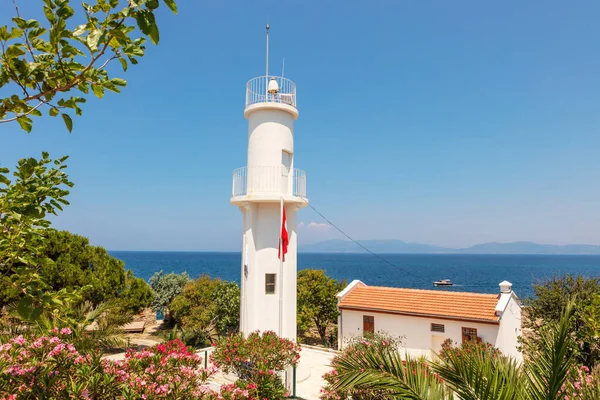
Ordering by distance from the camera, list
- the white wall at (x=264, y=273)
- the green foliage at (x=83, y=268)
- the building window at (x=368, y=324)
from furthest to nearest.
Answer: the building window at (x=368, y=324), the green foliage at (x=83, y=268), the white wall at (x=264, y=273)

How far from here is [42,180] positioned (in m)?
5.29

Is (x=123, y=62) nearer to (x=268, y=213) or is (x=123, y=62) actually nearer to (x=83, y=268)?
(x=268, y=213)

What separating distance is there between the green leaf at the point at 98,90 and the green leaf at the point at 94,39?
715 mm

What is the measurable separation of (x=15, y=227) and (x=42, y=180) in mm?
1171

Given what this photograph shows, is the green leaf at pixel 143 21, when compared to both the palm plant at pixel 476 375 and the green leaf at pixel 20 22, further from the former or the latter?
the palm plant at pixel 476 375

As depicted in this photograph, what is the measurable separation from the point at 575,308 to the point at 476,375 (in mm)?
12035

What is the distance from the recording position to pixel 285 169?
14.4 meters

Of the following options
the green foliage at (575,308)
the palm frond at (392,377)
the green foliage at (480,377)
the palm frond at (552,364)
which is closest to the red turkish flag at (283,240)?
the palm frond at (392,377)

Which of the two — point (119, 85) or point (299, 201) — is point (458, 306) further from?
point (119, 85)

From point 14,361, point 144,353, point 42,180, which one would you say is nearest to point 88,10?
point 42,180

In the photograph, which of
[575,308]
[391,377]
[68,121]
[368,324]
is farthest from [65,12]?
[368,324]

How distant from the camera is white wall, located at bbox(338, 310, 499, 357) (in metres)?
16.4

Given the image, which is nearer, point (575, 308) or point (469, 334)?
point (575, 308)

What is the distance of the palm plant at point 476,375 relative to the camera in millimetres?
4328
